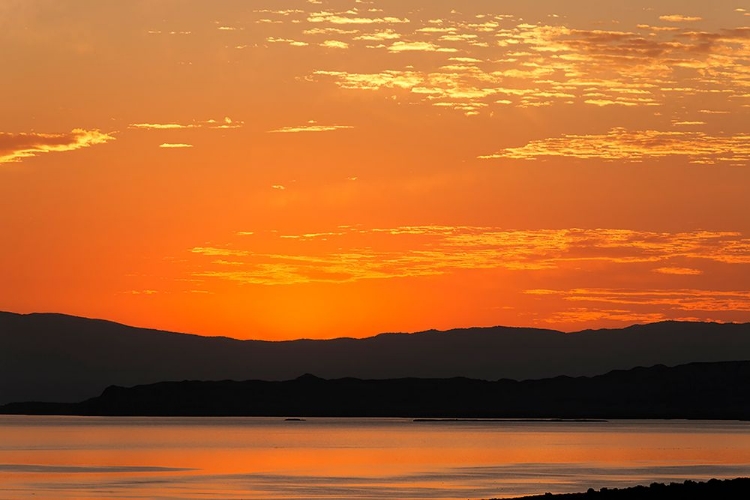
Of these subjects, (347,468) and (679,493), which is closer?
(679,493)

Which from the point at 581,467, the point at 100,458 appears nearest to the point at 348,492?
the point at 581,467

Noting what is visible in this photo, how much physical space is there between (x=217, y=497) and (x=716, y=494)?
23.7 metres

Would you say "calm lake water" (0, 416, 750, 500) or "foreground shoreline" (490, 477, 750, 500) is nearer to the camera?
"foreground shoreline" (490, 477, 750, 500)

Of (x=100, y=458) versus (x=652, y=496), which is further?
(x=100, y=458)

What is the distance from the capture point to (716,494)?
5078 centimetres

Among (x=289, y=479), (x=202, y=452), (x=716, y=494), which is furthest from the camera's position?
(x=202, y=452)

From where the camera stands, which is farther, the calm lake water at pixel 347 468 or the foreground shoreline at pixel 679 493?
the calm lake water at pixel 347 468

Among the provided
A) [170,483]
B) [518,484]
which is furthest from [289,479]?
[518,484]

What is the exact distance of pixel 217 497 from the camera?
6378 cm

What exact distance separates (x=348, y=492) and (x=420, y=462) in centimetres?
2942

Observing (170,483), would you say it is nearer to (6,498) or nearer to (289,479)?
(289,479)

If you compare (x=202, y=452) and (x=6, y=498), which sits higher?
(x=202, y=452)

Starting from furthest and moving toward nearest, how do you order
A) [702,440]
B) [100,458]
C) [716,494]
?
[702,440]
[100,458]
[716,494]

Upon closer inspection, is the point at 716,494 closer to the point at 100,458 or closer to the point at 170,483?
the point at 170,483
